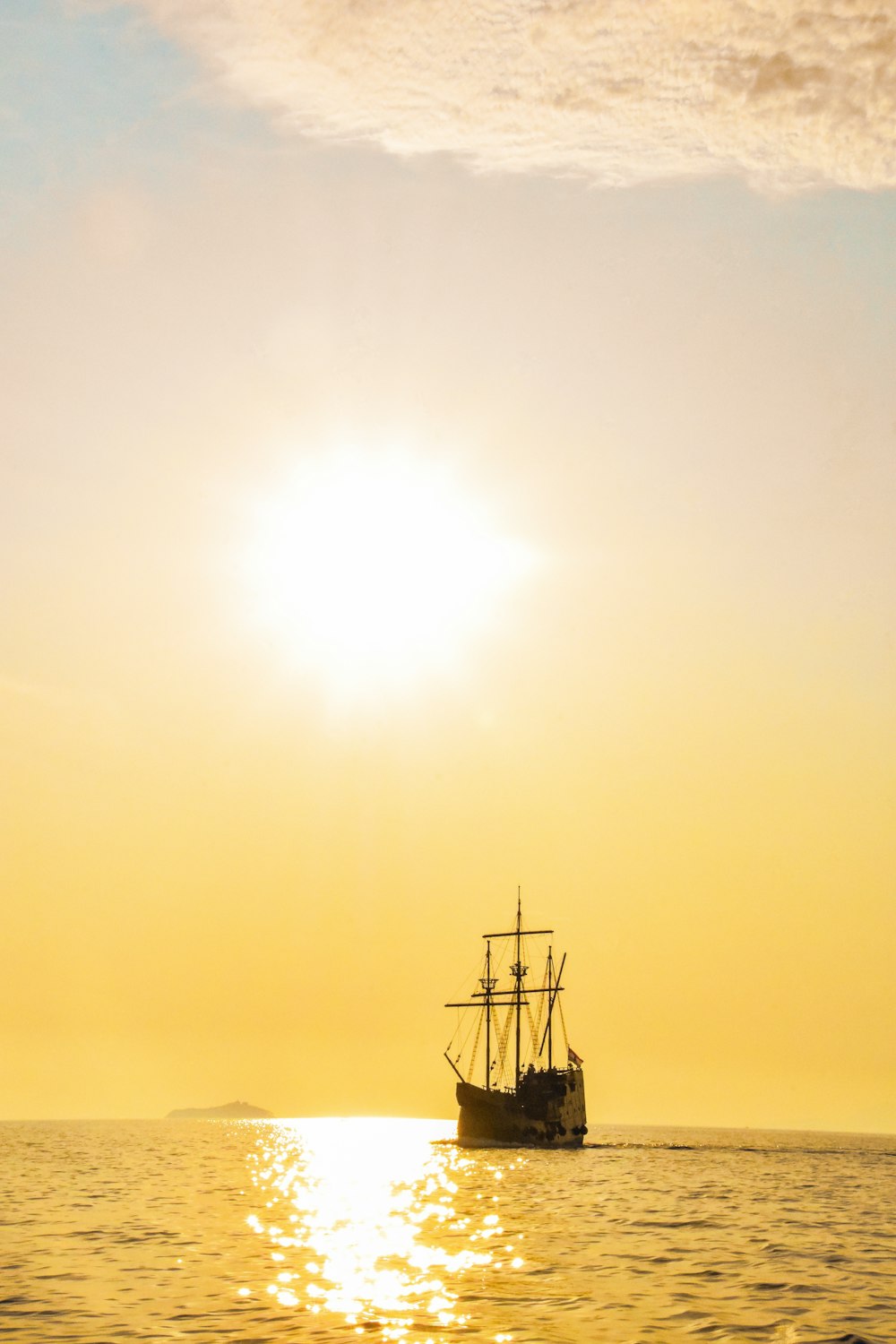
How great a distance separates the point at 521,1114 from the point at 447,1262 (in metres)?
87.3

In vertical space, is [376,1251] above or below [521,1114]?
below

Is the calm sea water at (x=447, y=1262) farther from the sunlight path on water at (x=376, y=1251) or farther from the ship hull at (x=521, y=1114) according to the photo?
the ship hull at (x=521, y=1114)

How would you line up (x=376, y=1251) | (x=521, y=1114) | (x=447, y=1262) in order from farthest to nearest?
(x=521, y=1114)
(x=376, y=1251)
(x=447, y=1262)

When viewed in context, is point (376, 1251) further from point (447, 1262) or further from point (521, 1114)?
point (521, 1114)

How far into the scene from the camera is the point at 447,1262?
111ft

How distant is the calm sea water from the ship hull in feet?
148

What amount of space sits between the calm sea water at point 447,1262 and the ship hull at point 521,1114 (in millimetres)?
45212

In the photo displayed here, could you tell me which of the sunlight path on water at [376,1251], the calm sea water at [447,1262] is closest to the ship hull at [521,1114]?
the sunlight path on water at [376,1251]

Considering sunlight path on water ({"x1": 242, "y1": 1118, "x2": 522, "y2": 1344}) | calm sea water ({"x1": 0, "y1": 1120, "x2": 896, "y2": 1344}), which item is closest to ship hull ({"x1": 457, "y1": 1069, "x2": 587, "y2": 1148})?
sunlight path on water ({"x1": 242, "y1": 1118, "x2": 522, "y2": 1344})

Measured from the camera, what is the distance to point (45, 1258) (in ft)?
111

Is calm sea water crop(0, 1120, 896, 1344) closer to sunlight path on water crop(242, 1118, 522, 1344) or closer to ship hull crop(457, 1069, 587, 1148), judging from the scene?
sunlight path on water crop(242, 1118, 522, 1344)

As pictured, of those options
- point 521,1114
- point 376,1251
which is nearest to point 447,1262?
point 376,1251

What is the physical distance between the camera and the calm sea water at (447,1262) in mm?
24562

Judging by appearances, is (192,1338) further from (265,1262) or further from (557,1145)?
(557,1145)
